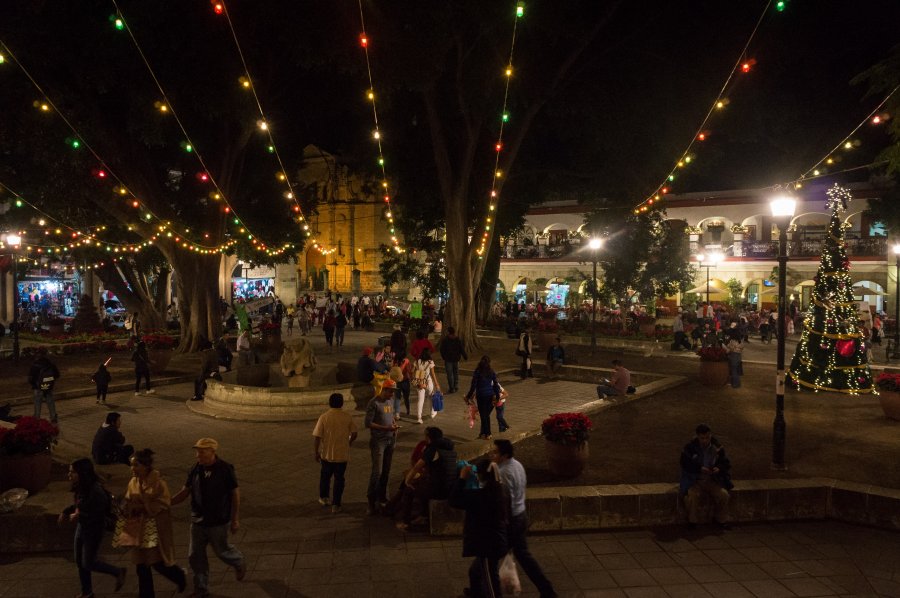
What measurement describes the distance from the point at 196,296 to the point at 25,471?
15083mm

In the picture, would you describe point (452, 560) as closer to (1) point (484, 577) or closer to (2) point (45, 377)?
(1) point (484, 577)

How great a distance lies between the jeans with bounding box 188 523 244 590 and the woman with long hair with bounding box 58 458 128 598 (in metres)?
0.69

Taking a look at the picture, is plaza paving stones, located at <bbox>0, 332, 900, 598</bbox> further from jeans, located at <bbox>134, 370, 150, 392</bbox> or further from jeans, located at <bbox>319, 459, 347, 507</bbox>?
jeans, located at <bbox>134, 370, 150, 392</bbox>

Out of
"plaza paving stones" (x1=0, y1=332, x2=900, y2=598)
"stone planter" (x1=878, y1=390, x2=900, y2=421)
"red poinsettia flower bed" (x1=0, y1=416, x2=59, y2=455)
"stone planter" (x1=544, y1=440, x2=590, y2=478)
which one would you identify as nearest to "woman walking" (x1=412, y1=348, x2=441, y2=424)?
"plaza paving stones" (x1=0, y1=332, x2=900, y2=598)

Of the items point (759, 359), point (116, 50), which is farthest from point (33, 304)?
point (759, 359)

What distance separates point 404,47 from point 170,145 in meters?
10.9

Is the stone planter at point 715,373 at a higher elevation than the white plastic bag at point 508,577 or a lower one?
higher

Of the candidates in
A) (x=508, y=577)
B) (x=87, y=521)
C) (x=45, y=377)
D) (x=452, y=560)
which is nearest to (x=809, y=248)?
(x=452, y=560)

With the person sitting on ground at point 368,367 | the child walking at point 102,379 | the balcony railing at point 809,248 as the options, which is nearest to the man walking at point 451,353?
the person sitting on ground at point 368,367

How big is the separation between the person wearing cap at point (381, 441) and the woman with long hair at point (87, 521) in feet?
9.01

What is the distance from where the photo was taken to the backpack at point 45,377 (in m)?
11.4

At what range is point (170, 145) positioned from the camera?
2216 centimetres

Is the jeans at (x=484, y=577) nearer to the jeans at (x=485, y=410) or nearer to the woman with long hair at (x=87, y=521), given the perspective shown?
the woman with long hair at (x=87, y=521)

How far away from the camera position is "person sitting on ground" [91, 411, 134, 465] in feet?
26.3
